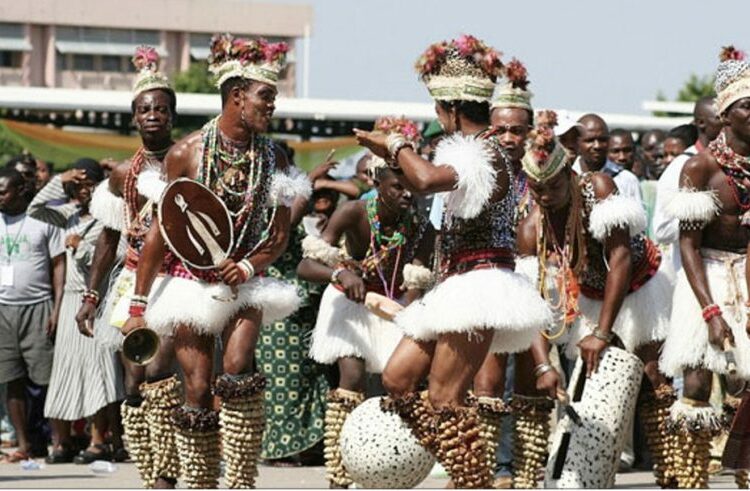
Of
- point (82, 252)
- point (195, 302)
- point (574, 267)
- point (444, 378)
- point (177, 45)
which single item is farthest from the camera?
point (177, 45)

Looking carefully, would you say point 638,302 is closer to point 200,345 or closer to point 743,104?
point 743,104

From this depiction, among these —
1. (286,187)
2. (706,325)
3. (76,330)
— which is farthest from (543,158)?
(76,330)

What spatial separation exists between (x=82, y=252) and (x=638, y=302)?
5.27 m

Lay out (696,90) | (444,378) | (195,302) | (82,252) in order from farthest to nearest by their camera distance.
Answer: (696,90), (82,252), (195,302), (444,378)

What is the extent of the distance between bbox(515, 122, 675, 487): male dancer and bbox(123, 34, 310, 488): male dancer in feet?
4.74

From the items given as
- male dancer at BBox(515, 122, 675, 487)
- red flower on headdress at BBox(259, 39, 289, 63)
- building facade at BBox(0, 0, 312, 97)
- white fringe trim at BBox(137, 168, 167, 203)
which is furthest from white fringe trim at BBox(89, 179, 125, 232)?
building facade at BBox(0, 0, 312, 97)

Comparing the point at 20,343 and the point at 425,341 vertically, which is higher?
the point at 425,341

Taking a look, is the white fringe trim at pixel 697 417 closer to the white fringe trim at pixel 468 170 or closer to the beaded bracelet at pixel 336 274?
the white fringe trim at pixel 468 170

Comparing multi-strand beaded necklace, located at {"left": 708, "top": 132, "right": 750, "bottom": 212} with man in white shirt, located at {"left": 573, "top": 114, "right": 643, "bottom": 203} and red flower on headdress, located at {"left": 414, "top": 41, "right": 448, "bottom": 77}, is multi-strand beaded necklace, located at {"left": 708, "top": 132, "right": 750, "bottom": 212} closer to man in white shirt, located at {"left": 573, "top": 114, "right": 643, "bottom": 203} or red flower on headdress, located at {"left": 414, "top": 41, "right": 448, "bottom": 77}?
red flower on headdress, located at {"left": 414, "top": 41, "right": 448, "bottom": 77}

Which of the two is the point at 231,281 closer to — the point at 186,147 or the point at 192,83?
the point at 186,147

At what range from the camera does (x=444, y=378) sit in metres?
8.88

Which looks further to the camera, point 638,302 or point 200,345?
point 638,302

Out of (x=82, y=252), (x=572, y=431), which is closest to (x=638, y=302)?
(x=572, y=431)

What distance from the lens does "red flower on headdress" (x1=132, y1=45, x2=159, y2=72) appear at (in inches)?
442
